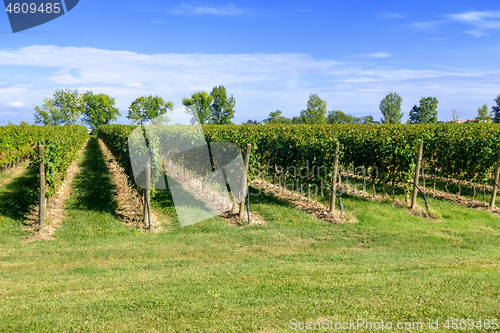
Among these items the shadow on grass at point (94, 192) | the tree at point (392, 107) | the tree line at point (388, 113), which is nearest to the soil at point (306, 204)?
the shadow on grass at point (94, 192)

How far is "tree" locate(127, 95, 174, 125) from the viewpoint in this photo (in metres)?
90.8

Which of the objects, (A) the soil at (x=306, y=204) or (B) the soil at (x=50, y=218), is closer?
(B) the soil at (x=50, y=218)

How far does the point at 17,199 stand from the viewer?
42.9 ft

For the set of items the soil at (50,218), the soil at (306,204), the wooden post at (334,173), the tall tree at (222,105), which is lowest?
the soil at (50,218)

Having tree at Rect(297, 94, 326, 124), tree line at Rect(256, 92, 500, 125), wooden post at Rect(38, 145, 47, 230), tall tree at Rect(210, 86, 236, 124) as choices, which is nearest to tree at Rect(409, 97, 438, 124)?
tree line at Rect(256, 92, 500, 125)

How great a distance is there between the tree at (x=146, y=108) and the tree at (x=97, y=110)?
23.2 meters

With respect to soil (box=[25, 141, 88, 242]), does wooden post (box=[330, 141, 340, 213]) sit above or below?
above

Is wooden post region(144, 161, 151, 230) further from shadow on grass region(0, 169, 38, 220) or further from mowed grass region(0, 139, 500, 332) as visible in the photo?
shadow on grass region(0, 169, 38, 220)

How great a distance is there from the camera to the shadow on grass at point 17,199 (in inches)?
447

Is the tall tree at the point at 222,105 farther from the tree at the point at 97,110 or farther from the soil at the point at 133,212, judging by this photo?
the soil at the point at 133,212

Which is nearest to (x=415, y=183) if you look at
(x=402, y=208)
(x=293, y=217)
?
(x=402, y=208)

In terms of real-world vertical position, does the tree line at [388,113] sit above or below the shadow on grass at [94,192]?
above

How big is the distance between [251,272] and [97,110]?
383 ft

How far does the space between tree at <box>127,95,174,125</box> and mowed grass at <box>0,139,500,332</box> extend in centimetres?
8245
